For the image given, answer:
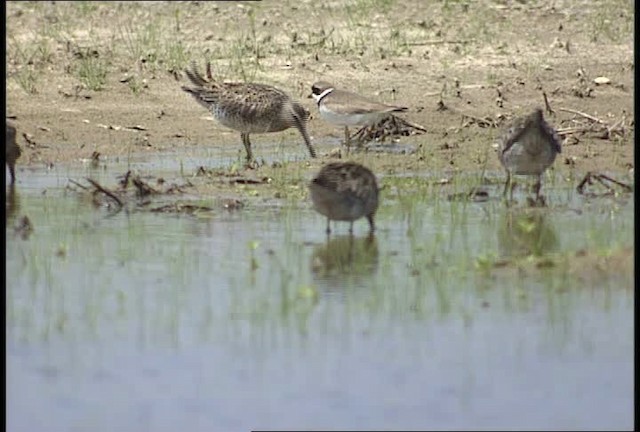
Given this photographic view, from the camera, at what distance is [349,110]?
13.8 metres

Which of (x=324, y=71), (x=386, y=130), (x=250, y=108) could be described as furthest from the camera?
(x=324, y=71)

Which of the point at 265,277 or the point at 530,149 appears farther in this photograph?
the point at 530,149

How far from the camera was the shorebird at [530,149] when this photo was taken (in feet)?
37.6

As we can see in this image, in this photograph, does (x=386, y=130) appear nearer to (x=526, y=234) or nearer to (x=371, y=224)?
(x=371, y=224)

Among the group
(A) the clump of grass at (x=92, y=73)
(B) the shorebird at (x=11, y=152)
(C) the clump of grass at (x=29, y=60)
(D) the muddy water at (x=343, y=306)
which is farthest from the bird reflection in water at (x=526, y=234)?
(C) the clump of grass at (x=29, y=60)

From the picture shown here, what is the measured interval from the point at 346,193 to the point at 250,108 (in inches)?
147

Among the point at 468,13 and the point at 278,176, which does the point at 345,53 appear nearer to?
the point at 468,13

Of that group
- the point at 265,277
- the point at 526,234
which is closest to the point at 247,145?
the point at 526,234

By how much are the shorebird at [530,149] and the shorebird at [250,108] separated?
2.25m

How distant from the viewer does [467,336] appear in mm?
7852

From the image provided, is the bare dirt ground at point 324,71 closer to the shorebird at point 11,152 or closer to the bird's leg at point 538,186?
the bird's leg at point 538,186

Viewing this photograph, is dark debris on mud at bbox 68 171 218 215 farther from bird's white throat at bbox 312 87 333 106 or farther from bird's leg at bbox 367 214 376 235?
bird's white throat at bbox 312 87 333 106

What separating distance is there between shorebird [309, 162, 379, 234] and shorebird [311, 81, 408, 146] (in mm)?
3648

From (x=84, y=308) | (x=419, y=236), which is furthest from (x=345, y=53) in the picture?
(x=84, y=308)
